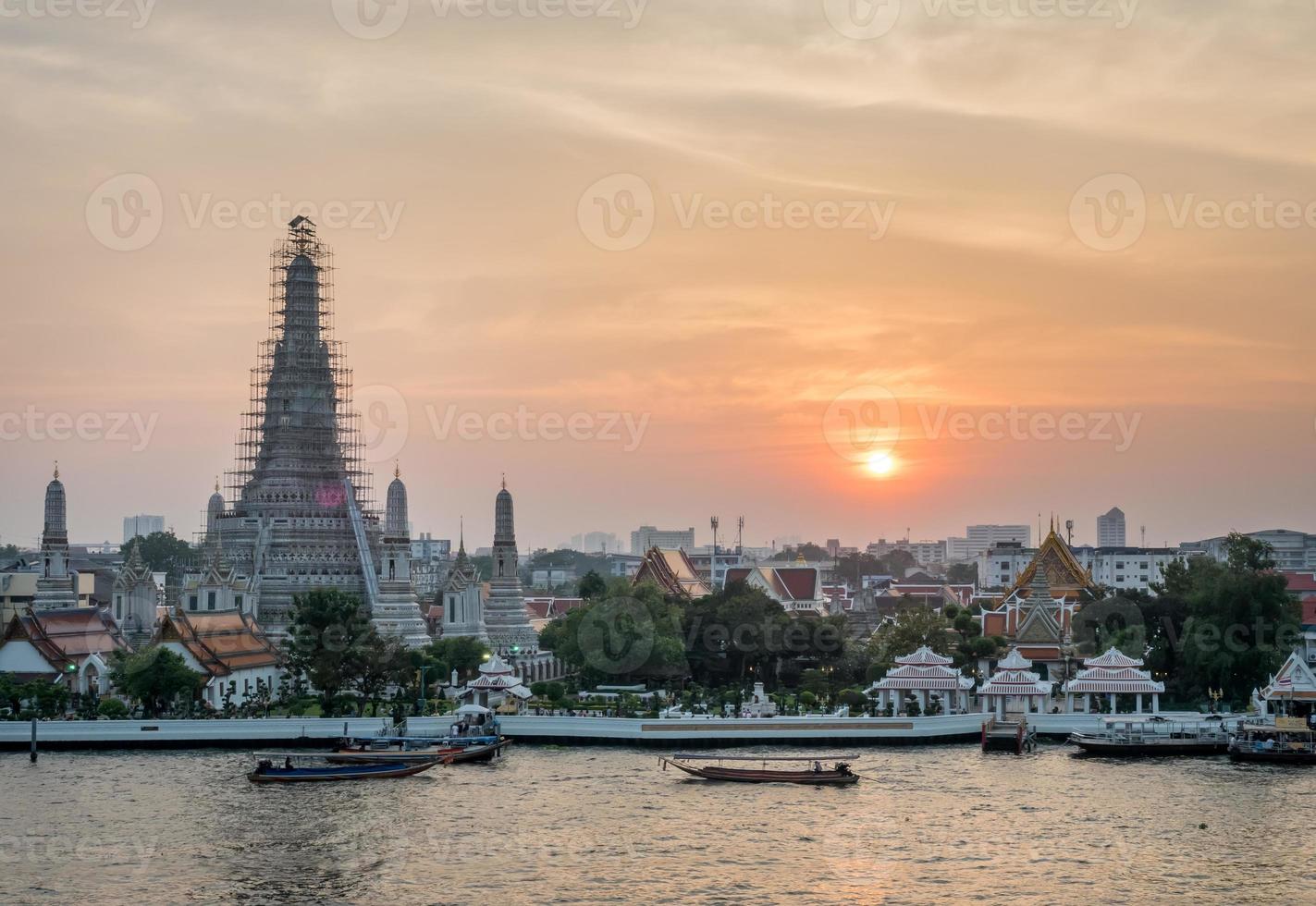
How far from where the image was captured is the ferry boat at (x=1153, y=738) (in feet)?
226

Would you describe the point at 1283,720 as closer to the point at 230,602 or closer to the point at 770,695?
the point at 770,695

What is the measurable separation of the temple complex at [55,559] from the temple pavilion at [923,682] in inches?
2107

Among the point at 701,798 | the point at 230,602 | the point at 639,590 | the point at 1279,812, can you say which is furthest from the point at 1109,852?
the point at 230,602

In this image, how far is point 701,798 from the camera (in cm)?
5744

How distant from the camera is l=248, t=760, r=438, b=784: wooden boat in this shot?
61156 mm

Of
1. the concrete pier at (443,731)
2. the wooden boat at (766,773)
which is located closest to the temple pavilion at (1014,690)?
the concrete pier at (443,731)

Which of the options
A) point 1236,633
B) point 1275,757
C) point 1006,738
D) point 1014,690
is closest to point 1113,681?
point 1014,690

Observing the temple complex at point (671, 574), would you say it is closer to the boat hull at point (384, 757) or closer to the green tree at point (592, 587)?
the green tree at point (592, 587)

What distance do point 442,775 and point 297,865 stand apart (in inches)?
671

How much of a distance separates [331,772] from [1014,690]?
1212 inches

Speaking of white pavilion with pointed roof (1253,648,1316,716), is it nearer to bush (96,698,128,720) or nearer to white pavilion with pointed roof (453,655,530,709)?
white pavilion with pointed roof (453,655,530,709)

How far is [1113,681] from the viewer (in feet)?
251

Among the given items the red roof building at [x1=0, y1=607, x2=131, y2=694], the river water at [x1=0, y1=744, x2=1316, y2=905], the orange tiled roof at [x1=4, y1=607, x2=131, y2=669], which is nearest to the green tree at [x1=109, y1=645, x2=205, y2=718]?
the red roof building at [x1=0, y1=607, x2=131, y2=694]

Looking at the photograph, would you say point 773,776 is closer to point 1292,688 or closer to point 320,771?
point 320,771
